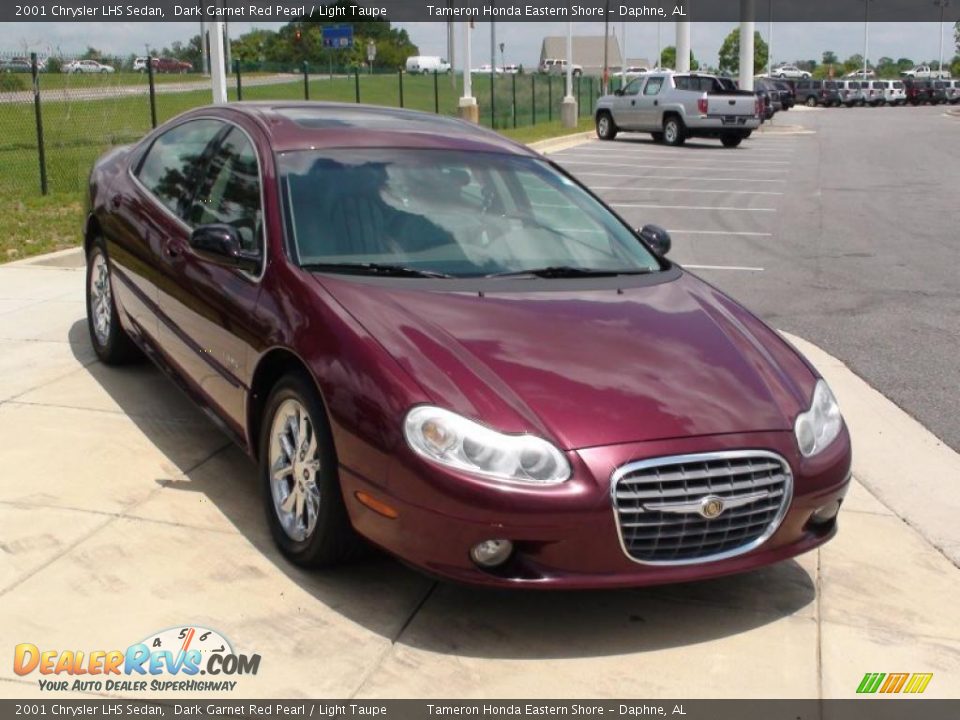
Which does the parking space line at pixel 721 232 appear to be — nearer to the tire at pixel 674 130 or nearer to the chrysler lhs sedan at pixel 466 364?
the chrysler lhs sedan at pixel 466 364

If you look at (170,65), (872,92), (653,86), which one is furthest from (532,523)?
(872,92)

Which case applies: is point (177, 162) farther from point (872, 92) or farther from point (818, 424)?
point (872, 92)

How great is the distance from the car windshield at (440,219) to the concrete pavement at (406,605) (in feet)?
3.77

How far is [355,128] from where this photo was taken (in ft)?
17.7

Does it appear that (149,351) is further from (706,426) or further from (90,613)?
(706,426)

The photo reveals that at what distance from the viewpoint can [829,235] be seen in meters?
14.0

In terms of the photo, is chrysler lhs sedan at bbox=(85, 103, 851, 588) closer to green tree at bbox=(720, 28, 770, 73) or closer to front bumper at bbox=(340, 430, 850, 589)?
front bumper at bbox=(340, 430, 850, 589)

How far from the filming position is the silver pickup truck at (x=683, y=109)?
3058 cm

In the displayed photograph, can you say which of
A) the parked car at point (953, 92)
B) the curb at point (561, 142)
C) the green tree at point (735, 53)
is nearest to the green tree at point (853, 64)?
the green tree at point (735, 53)

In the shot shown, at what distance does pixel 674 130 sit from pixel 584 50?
12324 cm

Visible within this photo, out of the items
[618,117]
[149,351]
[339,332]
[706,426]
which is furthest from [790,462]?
[618,117]

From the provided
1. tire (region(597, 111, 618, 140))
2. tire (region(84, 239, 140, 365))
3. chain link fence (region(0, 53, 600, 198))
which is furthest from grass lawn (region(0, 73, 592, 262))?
tire (region(84, 239, 140, 365))

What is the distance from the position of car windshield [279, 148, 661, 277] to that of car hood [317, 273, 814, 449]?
24cm

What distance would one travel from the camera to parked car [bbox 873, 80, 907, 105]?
7731 cm
